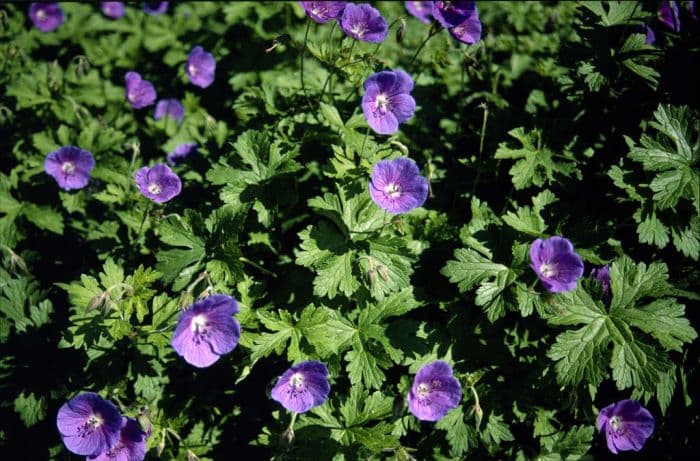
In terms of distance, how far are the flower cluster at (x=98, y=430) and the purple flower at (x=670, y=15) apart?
3.54 metres

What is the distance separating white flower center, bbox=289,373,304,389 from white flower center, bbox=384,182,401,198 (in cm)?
92

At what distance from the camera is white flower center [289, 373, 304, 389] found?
2355mm

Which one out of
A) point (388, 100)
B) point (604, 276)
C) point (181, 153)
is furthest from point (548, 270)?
point (181, 153)

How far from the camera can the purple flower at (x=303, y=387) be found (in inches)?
91.3

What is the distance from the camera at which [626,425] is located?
8.67 feet

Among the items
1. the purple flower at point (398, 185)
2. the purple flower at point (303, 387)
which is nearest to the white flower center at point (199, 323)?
the purple flower at point (303, 387)

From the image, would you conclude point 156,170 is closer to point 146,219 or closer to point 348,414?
point 146,219

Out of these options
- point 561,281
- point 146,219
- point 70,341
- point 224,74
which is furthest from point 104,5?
point 561,281

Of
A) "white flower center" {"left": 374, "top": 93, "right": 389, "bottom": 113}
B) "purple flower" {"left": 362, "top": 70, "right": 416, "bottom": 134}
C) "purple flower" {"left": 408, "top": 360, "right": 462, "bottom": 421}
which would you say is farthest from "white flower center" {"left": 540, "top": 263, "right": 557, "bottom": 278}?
"white flower center" {"left": 374, "top": 93, "right": 389, "bottom": 113}

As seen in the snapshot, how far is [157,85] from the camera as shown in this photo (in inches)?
171

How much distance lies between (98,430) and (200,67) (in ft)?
8.23

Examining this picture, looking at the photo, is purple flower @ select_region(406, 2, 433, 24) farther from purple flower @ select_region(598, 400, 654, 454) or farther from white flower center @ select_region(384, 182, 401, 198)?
purple flower @ select_region(598, 400, 654, 454)

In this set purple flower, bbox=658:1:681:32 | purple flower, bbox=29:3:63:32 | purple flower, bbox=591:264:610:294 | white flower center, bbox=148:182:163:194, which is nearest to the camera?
purple flower, bbox=591:264:610:294

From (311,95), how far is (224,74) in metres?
1.42
